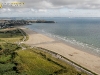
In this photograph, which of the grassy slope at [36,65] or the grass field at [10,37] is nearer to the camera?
the grassy slope at [36,65]

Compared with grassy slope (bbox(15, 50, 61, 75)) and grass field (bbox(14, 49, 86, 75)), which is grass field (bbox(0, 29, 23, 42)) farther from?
grass field (bbox(14, 49, 86, 75))

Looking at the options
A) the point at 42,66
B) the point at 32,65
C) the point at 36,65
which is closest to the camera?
the point at 42,66

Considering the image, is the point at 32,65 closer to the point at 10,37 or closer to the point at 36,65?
the point at 36,65

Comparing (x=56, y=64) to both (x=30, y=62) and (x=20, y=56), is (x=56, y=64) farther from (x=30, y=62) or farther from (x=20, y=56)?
(x=20, y=56)

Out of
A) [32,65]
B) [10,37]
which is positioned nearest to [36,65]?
[32,65]

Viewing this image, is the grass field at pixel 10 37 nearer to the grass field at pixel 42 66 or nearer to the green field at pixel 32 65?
the green field at pixel 32 65

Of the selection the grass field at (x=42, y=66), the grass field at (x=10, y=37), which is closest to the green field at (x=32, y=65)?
the grass field at (x=42, y=66)

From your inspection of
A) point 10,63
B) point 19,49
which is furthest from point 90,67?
point 19,49

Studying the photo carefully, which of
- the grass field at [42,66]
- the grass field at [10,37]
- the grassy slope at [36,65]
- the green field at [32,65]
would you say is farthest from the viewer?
the grass field at [10,37]
